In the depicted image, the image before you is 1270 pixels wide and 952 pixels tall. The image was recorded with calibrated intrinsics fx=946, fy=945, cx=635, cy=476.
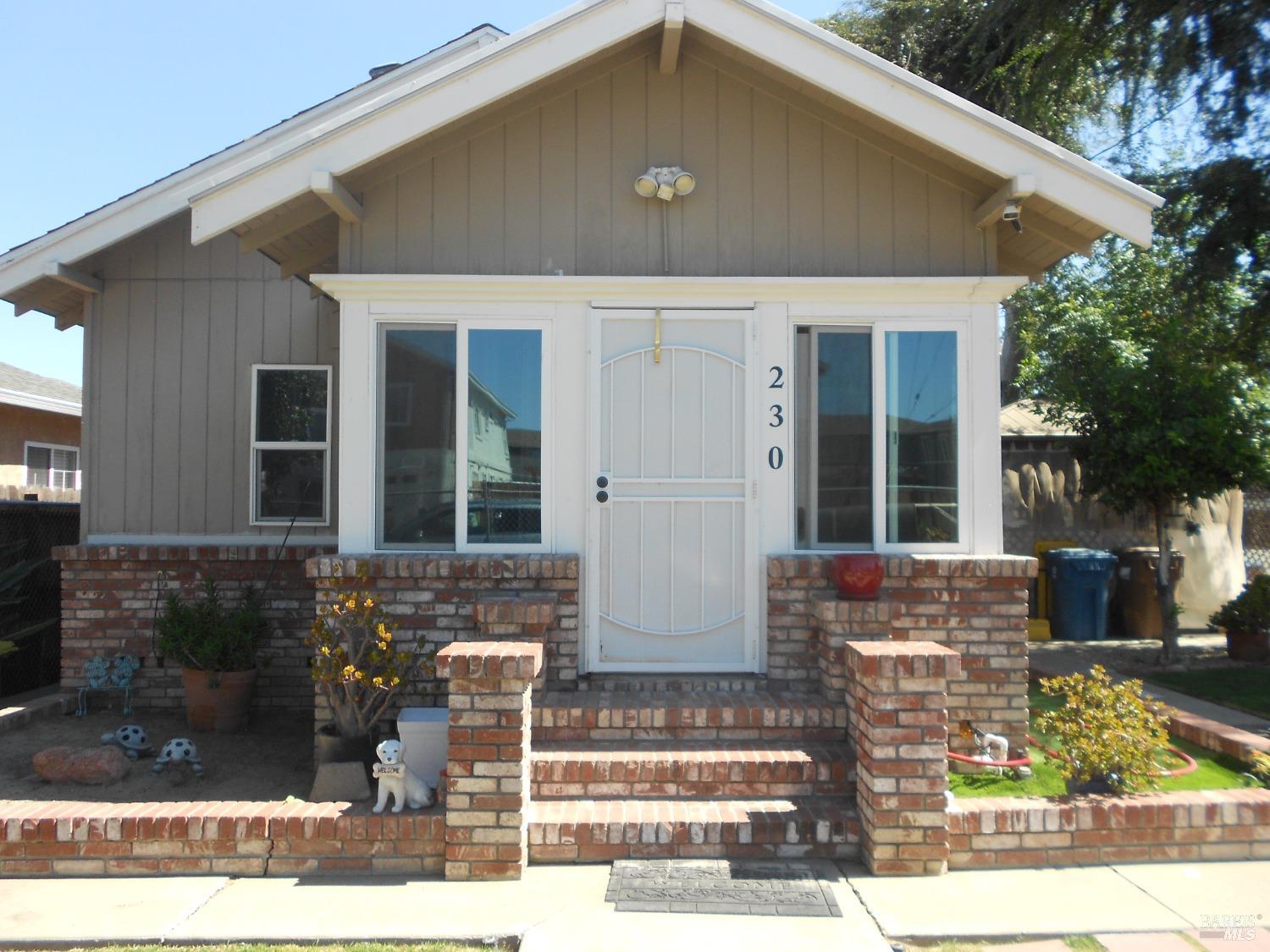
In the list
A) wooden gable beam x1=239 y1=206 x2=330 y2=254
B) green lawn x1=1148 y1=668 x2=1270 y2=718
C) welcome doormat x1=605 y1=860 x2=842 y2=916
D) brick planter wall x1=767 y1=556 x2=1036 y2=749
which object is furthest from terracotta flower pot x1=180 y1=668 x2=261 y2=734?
green lawn x1=1148 y1=668 x2=1270 y2=718

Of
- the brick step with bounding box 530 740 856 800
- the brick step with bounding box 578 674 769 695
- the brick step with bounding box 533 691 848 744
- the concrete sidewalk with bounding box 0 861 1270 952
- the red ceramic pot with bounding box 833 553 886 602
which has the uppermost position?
the red ceramic pot with bounding box 833 553 886 602

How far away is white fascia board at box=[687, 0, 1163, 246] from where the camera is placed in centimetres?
564

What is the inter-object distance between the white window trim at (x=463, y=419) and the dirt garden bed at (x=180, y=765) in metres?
1.55

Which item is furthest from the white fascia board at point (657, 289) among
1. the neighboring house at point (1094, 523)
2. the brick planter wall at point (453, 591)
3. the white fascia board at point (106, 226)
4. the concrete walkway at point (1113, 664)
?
the neighboring house at point (1094, 523)

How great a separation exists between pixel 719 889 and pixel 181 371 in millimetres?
6190

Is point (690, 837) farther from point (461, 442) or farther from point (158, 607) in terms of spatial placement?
point (158, 607)

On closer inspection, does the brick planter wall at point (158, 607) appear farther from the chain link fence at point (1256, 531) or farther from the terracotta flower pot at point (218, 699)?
the chain link fence at point (1256, 531)

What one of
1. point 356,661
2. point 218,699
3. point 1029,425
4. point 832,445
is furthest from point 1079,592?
point 218,699

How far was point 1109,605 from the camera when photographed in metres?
11.5

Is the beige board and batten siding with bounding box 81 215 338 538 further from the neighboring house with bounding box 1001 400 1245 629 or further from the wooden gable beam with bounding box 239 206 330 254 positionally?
the neighboring house with bounding box 1001 400 1245 629

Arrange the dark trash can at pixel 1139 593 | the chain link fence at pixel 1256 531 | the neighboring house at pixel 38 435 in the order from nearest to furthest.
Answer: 1. the dark trash can at pixel 1139 593
2. the chain link fence at pixel 1256 531
3. the neighboring house at pixel 38 435

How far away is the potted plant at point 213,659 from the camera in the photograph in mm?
6855

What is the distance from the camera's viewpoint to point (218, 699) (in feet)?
22.7

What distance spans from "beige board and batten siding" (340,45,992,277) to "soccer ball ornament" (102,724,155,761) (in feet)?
11.3
